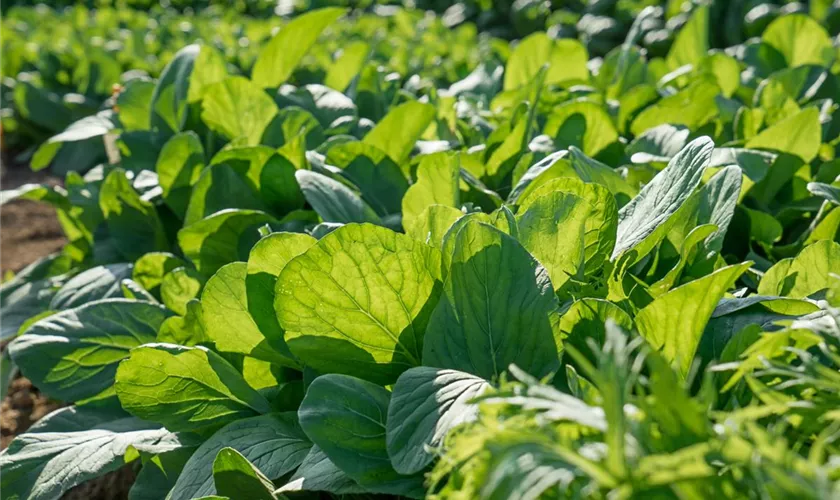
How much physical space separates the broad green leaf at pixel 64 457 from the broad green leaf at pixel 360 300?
499 millimetres

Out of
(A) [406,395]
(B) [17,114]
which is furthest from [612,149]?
(B) [17,114]

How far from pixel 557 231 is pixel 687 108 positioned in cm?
107

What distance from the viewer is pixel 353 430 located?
1168mm

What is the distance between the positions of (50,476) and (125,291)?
55 cm

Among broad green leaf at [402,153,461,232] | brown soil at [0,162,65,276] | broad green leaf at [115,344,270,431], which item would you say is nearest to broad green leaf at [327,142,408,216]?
broad green leaf at [402,153,461,232]

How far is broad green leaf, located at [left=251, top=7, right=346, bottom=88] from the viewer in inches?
104

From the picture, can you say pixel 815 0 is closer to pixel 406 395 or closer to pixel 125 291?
pixel 125 291

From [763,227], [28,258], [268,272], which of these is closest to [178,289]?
[268,272]

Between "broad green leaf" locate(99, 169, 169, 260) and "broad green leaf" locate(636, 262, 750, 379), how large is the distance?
1.68 meters

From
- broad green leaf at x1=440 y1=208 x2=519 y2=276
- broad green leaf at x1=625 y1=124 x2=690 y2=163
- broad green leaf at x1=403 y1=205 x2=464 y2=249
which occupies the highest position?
broad green leaf at x1=440 y1=208 x2=519 y2=276

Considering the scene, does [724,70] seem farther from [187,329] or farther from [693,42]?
[187,329]

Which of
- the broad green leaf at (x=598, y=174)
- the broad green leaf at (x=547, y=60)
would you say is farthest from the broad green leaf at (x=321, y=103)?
the broad green leaf at (x=598, y=174)

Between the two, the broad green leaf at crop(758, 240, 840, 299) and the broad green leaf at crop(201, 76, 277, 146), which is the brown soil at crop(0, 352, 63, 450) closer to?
the broad green leaf at crop(201, 76, 277, 146)

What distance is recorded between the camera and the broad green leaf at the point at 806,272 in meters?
1.27
